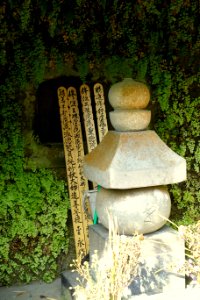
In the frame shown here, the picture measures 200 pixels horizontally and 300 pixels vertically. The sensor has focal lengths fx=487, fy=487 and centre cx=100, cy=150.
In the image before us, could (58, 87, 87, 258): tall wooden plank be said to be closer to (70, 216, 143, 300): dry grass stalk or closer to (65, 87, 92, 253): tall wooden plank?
(65, 87, 92, 253): tall wooden plank

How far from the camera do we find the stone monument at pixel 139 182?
4934mm

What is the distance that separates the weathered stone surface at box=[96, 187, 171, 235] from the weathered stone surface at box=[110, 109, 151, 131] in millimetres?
679

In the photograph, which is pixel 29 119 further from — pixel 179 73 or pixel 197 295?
pixel 197 295

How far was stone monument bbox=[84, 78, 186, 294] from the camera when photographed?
493 cm

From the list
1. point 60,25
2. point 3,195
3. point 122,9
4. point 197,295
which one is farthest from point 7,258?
point 122,9

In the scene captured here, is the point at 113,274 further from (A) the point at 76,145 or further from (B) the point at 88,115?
(B) the point at 88,115

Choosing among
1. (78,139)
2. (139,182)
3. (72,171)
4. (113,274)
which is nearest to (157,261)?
(139,182)

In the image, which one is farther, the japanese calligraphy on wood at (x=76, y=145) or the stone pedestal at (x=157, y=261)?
the japanese calligraphy on wood at (x=76, y=145)

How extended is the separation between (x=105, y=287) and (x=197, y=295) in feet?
5.46

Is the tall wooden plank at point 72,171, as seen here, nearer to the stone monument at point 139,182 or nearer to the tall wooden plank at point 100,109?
the tall wooden plank at point 100,109

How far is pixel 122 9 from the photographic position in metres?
6.41

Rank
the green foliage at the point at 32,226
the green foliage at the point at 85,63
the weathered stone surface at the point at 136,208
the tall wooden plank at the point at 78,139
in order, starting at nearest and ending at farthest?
the weathered stone surface at the point at 136,208
the green foliage at the point at 85,63
the green foliage at the point at 32,226
the tall wooden plank at the point at 78,139

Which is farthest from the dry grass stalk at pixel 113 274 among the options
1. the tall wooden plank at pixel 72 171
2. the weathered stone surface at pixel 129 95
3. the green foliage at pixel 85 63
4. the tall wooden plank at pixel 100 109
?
the tall wooden plank at pixel 100 109

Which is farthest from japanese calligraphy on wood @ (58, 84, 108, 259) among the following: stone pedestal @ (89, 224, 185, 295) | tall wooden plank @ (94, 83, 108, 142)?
stone pedestal @ (89, 224, 185, 295)
